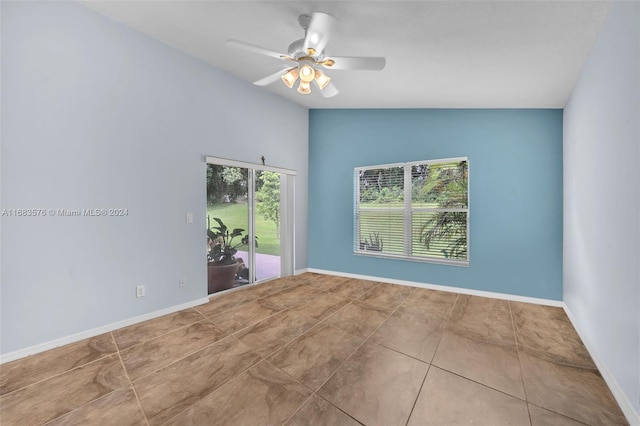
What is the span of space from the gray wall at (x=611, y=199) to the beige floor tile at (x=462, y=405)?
0.62m

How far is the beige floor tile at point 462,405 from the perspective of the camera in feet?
4.86

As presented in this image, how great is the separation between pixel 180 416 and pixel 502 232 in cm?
399

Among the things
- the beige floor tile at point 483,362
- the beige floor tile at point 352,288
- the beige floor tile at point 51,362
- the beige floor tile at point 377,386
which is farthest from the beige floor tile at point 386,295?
the beige floor tile at point 51,362

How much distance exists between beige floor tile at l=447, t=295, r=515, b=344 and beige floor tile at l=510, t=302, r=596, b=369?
0.30ft

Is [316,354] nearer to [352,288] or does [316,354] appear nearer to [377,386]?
[377,386]

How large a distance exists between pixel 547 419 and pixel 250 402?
1735 mm

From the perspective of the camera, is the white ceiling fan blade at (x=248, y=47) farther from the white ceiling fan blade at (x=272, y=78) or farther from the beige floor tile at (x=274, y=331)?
the beige floor tile at (x=274, y=331)

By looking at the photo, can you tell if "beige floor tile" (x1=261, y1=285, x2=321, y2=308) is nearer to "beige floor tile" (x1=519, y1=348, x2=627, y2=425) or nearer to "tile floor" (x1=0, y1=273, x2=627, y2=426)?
"tile floor" (x1=0, y1=273, x2=627, y2=426)

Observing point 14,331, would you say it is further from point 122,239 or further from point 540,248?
point 540,248

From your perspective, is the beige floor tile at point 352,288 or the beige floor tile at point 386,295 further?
the beige floor tile at point 352,288

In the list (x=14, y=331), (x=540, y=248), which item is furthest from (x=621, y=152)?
(x=14, y=331)

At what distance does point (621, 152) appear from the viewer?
5.50ft

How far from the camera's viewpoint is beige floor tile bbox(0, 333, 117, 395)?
1.83m

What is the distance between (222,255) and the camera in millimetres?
3928
